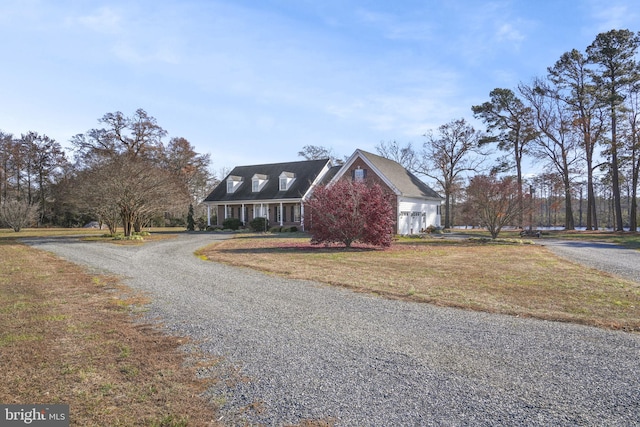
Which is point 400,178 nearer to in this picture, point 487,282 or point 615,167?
point 615,167

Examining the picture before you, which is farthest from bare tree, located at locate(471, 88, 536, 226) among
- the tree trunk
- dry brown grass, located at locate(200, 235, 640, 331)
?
dry brown grass, located at locate(200, 235, 640, 331)

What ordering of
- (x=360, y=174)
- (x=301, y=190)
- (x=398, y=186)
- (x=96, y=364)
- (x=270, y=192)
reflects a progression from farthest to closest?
(x=270, y=192), (x=301, y=190), (x=360, y=174), (x=398, y=186), (x=96, y=364)

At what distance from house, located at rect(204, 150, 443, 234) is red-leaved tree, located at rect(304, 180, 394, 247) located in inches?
435

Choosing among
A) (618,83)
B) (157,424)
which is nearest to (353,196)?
→ (157,424)

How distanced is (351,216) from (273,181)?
20.6 metres

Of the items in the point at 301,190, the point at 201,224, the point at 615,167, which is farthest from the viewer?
the point at 201,224

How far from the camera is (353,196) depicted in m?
18.7

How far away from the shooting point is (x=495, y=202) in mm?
23391

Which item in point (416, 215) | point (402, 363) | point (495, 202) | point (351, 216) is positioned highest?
point (495, 202)

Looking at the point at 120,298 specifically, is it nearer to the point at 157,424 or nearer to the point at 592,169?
the point at 157,424

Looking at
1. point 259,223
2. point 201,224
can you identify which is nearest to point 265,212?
point 259,223

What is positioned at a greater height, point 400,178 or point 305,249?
point 400,178

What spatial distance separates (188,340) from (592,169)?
39049mm

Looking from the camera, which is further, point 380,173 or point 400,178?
point 400,178
